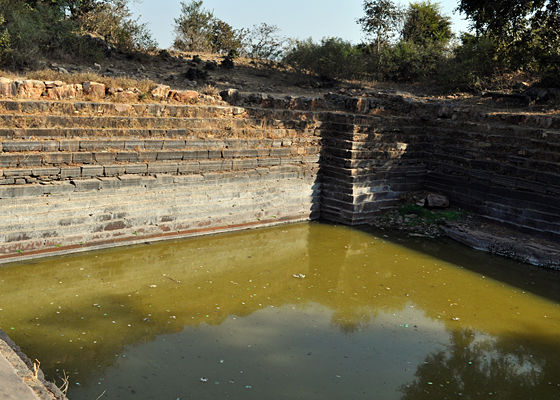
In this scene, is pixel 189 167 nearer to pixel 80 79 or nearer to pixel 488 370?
pixel 80 79

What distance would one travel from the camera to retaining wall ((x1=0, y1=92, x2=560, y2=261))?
7535mm

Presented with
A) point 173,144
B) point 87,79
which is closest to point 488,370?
point 173,144

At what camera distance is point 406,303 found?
704 cm

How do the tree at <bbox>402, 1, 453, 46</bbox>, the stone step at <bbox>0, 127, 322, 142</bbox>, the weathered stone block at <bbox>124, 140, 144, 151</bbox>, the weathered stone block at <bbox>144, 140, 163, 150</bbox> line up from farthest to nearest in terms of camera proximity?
1. the tree at <bbox>402, 1, 453, 46</bbox>
2. the weathered stone block at <bbox>144, 140, 163, 150</bbox>
3. the weathered stone block at <bbox>124, 140, 144, 151</bbox>
4. the stone step at <bbox>0, 127, 322, 142</bbox>

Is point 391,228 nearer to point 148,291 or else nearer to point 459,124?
point 459,124

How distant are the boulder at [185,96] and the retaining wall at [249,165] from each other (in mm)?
328

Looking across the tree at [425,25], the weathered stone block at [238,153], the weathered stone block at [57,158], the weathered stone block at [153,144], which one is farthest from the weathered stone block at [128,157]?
the tree at [425,25]

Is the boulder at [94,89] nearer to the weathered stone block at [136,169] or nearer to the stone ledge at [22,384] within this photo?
the weathered stone block at [136,169]

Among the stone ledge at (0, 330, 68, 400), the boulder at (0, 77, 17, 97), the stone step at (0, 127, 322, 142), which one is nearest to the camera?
the stone ledge at (0, 330, 68, 400)

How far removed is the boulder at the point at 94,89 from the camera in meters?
8.64

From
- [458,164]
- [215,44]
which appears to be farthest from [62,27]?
[458,164]

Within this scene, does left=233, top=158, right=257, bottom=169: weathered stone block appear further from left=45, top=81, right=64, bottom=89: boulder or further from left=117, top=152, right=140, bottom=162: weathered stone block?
left=45, top=81, right=64, bottom=89: boulder

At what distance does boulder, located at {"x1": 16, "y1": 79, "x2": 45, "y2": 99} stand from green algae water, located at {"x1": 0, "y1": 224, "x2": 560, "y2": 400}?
2578 millimetres

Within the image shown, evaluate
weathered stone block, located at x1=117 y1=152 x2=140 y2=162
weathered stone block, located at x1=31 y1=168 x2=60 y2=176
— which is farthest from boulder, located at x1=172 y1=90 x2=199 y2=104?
weathered stone block, located at x1=31 y1=168 x2=60 y2=176
